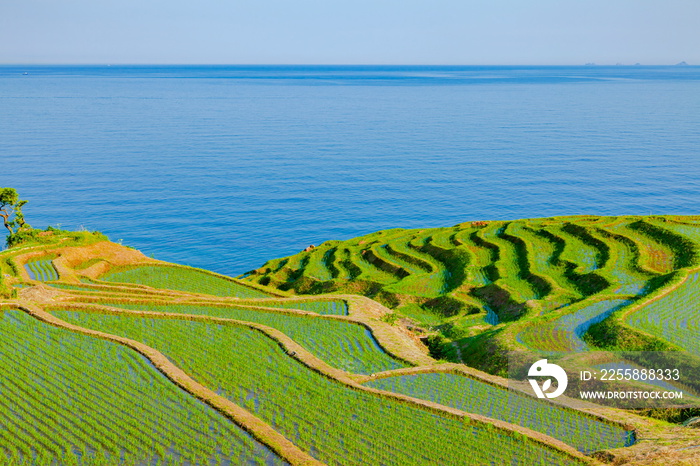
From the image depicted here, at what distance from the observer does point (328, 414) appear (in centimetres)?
1695

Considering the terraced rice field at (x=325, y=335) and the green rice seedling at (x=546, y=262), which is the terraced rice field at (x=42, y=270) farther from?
the green rice seedling at (x=546, y=262)

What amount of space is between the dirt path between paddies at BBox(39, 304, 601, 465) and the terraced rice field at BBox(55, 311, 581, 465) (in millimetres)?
208

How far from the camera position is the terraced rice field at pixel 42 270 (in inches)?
1392

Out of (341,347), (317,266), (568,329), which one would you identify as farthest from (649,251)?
(341,347)

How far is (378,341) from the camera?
Answer: 24281 mm

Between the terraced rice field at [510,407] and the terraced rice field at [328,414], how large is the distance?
4.05 feet

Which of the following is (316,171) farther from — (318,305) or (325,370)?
(325,370)

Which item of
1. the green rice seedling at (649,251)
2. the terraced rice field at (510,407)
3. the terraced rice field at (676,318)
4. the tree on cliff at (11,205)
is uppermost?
the tree on cliff at (11,205)

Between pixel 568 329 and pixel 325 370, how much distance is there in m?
11.6

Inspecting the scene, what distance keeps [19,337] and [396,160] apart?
65.0 meters

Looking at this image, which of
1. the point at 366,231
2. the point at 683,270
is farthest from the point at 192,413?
the point at 366,231

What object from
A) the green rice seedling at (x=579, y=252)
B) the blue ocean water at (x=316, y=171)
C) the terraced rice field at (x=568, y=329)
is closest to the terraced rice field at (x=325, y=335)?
the terraced rice field at (x=568, y=329)

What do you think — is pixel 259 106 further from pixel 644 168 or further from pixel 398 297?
pixel 398 297

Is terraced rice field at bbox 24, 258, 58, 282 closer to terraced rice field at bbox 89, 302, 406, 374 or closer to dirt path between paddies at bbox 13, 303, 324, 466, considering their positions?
terraced rice field at bbox 89, 302, 406, 374
